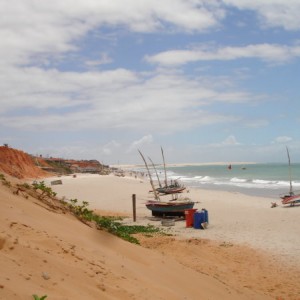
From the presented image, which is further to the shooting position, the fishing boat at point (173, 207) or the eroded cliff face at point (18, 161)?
the eroded cliff face at point (18, 161)

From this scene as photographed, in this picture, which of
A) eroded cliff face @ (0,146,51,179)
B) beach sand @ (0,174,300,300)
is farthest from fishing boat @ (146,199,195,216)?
eroded cliff face @ (0,146,51,179)

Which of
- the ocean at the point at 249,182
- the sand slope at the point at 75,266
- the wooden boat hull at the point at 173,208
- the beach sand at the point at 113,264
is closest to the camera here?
the sand slope at the point at 75,266

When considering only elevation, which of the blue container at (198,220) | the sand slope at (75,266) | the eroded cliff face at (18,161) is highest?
the eroded cliff face at (18,161)

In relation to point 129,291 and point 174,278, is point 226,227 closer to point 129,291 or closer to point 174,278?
point 174,278

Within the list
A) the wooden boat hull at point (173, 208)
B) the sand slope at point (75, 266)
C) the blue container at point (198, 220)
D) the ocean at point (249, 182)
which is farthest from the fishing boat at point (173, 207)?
the sand slope at point (75, 266)

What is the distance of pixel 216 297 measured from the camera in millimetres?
6355

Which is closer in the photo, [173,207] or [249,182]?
[173,207]

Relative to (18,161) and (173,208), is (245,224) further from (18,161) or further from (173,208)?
(18,161)

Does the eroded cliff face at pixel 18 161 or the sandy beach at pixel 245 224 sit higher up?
the eroded cliff face at pixel 18 161

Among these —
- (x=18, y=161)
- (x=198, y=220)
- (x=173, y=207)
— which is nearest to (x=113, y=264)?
(x=198, y=220)

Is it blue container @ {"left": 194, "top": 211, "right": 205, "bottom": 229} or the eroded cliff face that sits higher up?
the eroded cliff face

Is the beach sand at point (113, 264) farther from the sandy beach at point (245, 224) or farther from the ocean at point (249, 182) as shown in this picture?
the ocean at point (249, 182)

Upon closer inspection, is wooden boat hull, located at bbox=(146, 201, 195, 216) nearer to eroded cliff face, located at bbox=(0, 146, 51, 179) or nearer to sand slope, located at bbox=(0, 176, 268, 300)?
sand slope, located at bbox=(0, 176, 268, 300)

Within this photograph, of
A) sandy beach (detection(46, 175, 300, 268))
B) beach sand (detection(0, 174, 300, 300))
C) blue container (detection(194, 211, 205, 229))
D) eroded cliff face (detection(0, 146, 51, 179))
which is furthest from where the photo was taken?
eroded cliff face (detection(0, 146, 51, 179))
